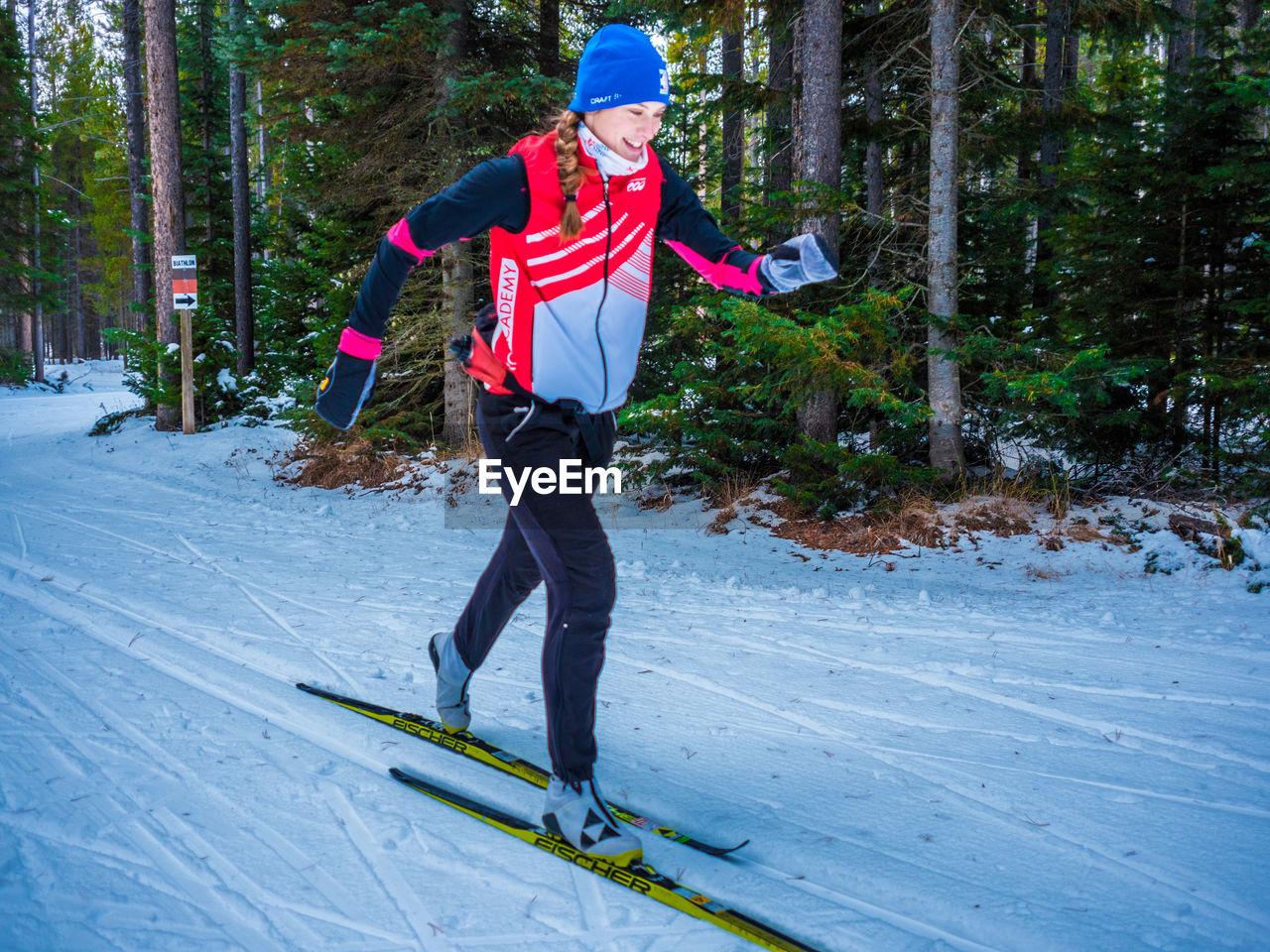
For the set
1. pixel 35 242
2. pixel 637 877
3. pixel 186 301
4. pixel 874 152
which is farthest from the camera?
pixel 35 242

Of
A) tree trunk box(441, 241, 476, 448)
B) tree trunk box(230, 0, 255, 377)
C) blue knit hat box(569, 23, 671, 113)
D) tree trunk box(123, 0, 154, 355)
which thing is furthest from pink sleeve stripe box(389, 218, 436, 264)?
tree trunk box(123, 0, 154, 355)

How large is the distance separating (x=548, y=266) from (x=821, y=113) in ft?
20.0

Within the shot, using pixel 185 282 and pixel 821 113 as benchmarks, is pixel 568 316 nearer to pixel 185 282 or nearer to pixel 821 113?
pixel 821 113

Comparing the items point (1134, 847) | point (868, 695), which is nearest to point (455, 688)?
point (868, 695)

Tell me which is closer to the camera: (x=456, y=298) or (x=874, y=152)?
(x=456, y=298)

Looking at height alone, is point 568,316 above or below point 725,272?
below

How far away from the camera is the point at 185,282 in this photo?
1199cm

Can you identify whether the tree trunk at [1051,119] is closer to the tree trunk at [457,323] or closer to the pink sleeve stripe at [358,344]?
the tree trunk at [457,323]

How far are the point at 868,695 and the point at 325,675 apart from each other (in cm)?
254

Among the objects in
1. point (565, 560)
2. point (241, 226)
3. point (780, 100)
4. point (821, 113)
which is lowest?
point (565, 560)

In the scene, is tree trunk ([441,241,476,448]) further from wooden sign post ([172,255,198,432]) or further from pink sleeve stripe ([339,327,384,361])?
pink sleeve stripe ([339,327,384,361])

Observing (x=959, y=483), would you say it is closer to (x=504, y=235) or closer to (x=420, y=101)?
(x=504, y=235)

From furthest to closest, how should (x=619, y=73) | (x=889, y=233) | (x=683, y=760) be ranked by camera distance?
(x=889, y=233), (x=683, y=760), (x=619, y=73)

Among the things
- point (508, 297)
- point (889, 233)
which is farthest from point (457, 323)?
point (508, 297)
